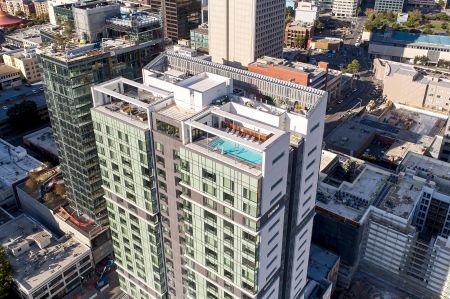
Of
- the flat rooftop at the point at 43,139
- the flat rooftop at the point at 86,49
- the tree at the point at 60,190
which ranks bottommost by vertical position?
the flat rooftop at the point at 43,139

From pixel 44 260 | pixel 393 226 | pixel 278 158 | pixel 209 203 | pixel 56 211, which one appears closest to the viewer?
pixel 278 158

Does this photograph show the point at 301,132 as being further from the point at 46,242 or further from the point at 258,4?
the point at 258,4

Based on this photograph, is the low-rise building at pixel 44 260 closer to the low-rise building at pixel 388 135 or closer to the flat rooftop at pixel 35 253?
the flat rooftop at pixel 35 253

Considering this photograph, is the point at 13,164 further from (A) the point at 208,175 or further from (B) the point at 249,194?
(B) the point at 249,194

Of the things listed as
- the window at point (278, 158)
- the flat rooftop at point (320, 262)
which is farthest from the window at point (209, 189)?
the flat rooftop at point (320, 262)

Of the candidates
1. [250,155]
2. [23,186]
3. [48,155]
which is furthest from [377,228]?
[48,155]

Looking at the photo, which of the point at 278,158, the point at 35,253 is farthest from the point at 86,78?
the point at 278,158
